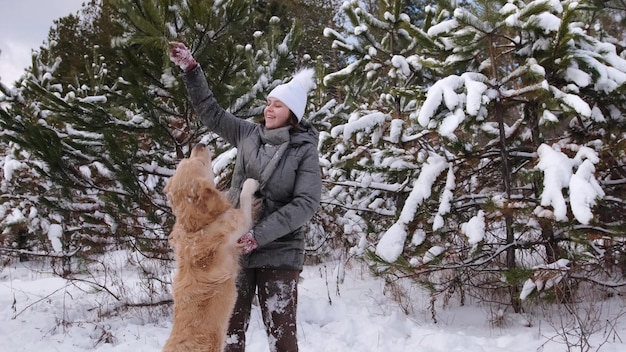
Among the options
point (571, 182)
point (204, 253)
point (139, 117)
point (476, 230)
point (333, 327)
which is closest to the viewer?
point (204, 253)

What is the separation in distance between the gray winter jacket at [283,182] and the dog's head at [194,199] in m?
0.28

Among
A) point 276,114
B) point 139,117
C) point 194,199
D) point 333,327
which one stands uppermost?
point 139,117

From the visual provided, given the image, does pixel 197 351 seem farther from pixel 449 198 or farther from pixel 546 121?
pixel 546 121

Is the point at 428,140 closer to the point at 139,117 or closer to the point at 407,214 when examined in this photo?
the point at 407,214

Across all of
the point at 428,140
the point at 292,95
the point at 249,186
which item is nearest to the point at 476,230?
the point at 428,140

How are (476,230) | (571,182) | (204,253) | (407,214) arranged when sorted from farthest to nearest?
(407,214) < (476,230) < (571,182) < (204,253)

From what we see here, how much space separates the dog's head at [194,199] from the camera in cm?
243

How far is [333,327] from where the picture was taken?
16.7 feet

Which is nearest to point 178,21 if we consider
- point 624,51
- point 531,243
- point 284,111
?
point 284,111

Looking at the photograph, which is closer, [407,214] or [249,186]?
[249,186]

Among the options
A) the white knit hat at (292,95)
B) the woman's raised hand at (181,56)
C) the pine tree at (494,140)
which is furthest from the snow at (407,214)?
the woman's raised hand at (181,56)

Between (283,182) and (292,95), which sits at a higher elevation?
(292,95)

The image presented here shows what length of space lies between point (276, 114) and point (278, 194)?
518 mm

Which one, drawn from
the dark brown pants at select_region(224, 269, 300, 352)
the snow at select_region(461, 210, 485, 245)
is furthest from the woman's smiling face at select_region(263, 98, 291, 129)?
the snow at select_region(461, 210, 485, 245)
